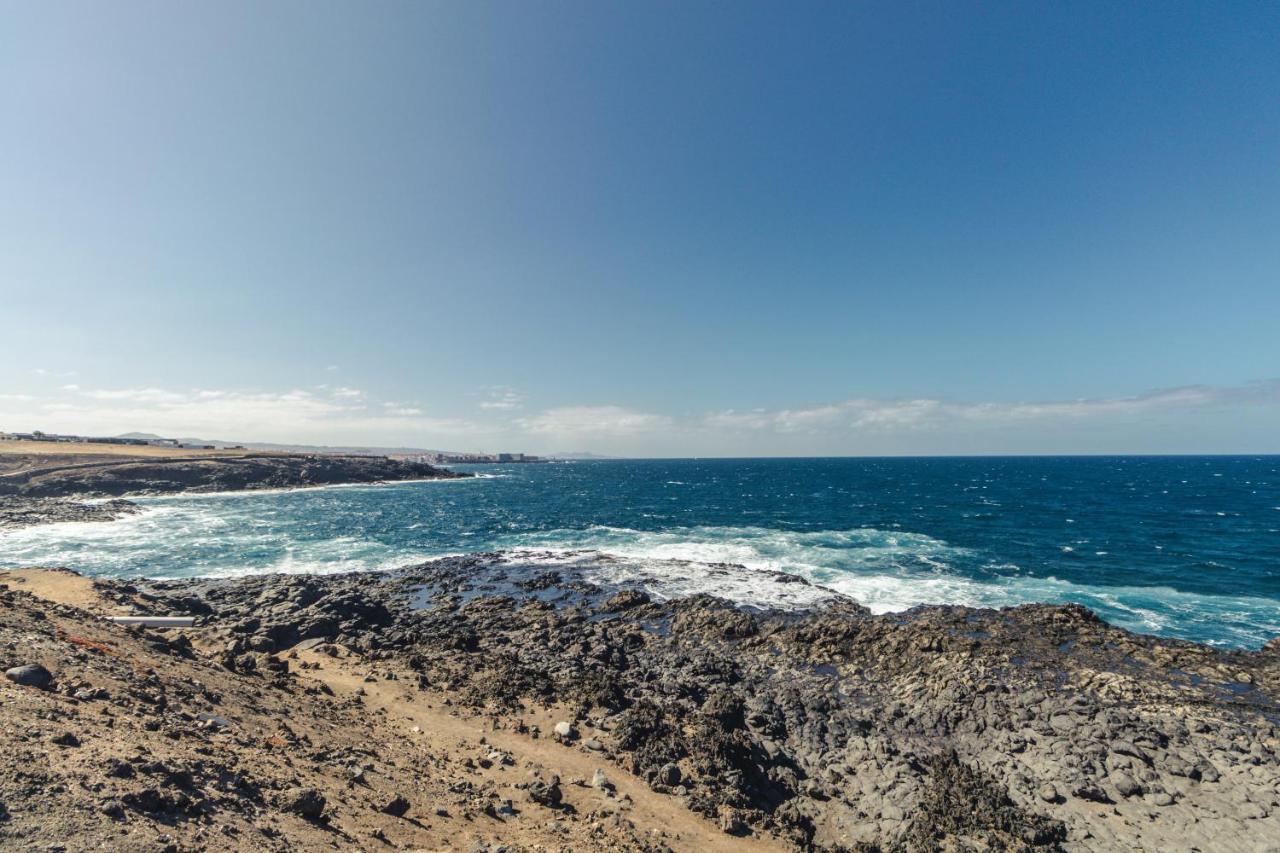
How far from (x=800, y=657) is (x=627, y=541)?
97.3ft

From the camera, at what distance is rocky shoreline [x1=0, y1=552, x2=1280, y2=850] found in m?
12.6

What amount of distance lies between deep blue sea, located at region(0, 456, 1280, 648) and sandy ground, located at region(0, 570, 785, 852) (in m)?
18.0

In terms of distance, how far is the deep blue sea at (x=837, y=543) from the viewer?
3162 cm

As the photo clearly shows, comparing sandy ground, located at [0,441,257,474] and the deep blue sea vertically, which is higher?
sandy ground, located at [0,441,257,474]

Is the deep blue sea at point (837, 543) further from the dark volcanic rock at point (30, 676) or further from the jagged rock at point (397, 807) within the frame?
the dark volcanic rock at point (30, 676)

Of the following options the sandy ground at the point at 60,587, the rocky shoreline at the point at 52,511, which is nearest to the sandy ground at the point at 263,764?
the sandy ground at the point at 60,587

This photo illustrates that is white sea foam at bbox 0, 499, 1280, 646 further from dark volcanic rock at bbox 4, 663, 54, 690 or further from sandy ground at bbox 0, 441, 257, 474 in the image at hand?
sandy ground at bbox 0, 441, 257, 474

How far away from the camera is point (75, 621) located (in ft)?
57.1

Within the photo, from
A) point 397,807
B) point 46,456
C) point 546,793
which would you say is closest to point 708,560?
point 546,793

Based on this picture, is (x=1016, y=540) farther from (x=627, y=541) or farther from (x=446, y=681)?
(x=446, y=681)

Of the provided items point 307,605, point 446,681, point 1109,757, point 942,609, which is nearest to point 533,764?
point 446,681

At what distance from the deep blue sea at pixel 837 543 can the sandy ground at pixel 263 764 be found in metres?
18.0

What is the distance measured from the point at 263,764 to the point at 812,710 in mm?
15877

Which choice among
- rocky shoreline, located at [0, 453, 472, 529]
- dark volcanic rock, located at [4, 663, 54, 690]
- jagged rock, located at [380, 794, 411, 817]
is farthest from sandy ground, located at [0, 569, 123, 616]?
rocky shoreline, located at [0, 453, 472, 529]
